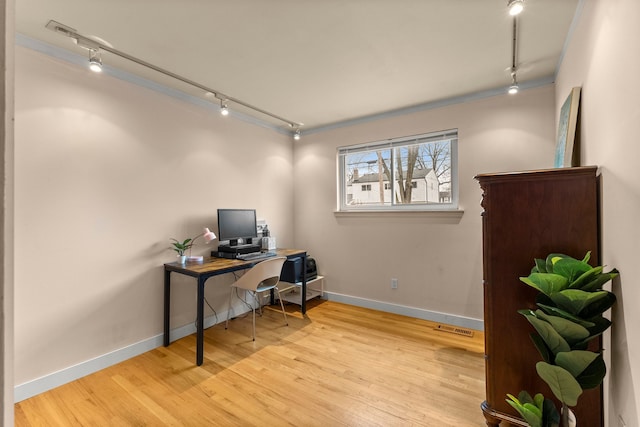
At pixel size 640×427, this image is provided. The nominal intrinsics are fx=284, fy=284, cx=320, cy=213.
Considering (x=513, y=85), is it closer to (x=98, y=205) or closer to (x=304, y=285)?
(x=304, y=285)

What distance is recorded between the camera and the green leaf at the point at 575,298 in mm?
1097

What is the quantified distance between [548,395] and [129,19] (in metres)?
3.36

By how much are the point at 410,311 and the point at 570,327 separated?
2456 millimetres

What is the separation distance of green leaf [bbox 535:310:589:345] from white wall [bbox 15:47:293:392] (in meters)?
3.02

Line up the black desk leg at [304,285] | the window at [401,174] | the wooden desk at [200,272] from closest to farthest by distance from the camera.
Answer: the wooden desk at [200,272], the window at [401,174], the black desk leg at [304,285]

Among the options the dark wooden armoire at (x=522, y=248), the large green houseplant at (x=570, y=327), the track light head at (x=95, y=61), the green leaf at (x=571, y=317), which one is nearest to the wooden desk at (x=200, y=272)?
the track light head at (x=95, y=61)

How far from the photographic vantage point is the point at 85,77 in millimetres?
2334

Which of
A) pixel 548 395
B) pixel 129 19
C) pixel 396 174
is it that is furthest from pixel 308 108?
pixel 548 395

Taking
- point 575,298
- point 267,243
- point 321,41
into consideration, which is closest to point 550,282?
point 575,298

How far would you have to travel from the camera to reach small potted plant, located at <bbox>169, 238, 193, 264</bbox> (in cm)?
279

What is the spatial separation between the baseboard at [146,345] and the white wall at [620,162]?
6.26 feet

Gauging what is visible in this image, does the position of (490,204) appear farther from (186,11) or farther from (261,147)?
(261,147)

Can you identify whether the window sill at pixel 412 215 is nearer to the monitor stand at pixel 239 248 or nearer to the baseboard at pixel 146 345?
the baseboard at pixel 146 345

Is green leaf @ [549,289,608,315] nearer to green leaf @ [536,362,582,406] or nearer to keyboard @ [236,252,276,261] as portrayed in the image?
green leaf @ [536,362,582,406]
